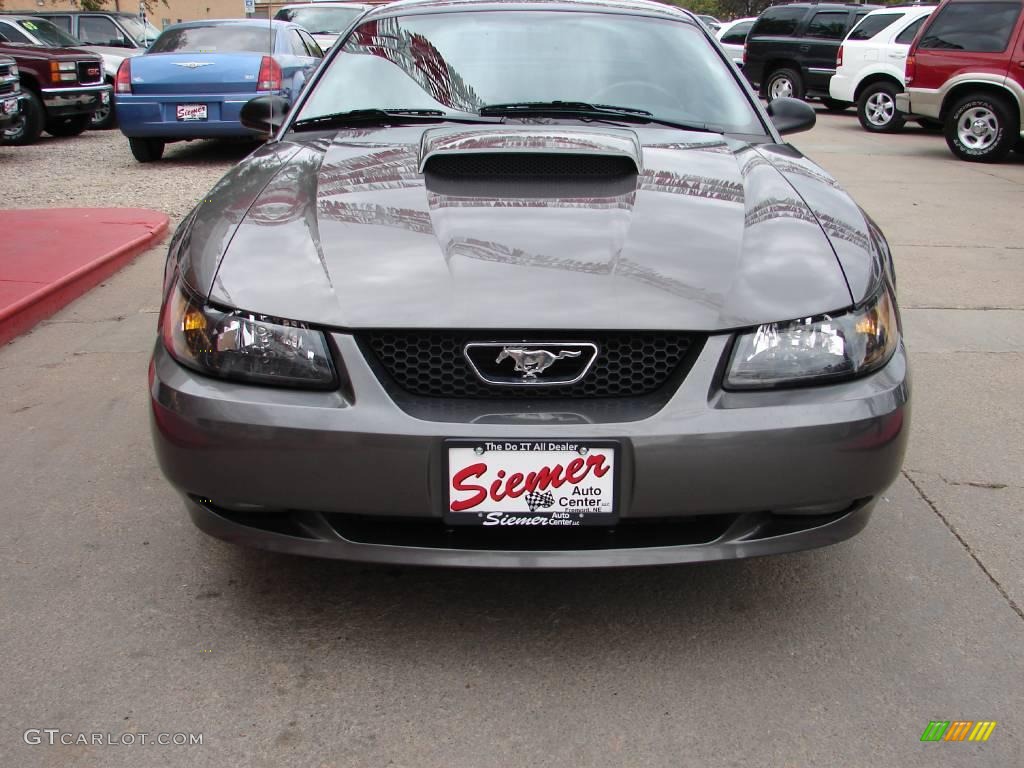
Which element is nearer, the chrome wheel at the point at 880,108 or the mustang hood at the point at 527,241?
the mustang hood at the point at 527,241

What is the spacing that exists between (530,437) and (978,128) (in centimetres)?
1139

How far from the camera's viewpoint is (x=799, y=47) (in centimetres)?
1852

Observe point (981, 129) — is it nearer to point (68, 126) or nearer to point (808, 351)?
point (808, 351)

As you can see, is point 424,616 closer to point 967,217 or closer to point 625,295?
point 625,295

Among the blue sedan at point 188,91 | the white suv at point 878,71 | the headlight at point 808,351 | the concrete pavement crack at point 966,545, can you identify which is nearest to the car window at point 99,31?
the blue sedan at point 188,91

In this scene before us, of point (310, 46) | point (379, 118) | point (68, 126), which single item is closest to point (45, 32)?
point (68, 126)

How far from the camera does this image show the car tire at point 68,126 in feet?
45.0

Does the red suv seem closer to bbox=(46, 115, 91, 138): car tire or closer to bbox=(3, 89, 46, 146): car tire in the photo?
bbox=(3, 89, 46, 146): car tire

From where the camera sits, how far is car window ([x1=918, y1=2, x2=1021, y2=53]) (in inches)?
450

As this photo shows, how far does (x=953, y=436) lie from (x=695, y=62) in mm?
1646

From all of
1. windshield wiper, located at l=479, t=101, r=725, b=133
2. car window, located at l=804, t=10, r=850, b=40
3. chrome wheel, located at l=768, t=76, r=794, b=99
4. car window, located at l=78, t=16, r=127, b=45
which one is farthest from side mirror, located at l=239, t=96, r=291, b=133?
car window, located at l=804, t=10, r=850, b=40

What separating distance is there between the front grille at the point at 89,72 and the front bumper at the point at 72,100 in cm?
7

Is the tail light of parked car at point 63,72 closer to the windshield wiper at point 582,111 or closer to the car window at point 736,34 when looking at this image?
the windshield wiper at point 582,111

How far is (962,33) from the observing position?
1176 centimetres
